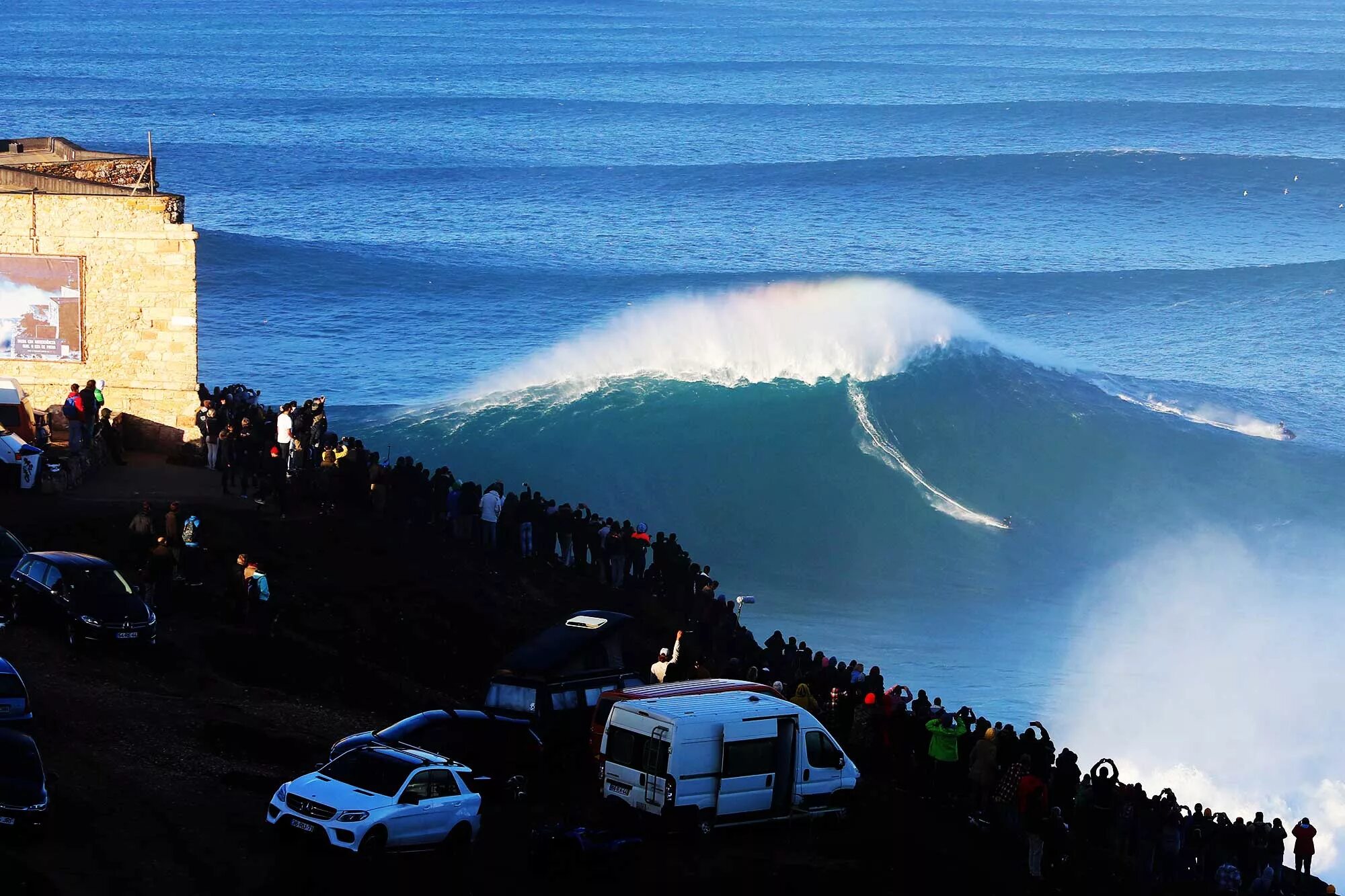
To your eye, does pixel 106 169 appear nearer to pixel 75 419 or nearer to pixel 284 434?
pixel 75 419

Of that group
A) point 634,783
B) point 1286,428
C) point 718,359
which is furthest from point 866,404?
point 634,783

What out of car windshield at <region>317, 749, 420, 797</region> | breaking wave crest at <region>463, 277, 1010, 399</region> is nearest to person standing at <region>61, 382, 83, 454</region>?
car windshield at <region>317, 749, 420, 797</region>

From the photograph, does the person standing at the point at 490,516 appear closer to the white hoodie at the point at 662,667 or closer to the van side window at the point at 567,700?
the white hoodie at the point at 662,667

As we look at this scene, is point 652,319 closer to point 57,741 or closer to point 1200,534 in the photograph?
point 1200,534

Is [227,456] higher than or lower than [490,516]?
higher

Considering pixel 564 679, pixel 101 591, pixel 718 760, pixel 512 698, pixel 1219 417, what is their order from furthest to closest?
pixel 1219 417
pixel 101 591
pixel 564 679
pixel 512 698
pixel 718 760

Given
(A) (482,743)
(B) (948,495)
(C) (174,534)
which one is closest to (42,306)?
(C) (174,534)

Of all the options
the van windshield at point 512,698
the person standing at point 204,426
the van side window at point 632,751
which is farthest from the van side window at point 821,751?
the person standing at point 204,426
